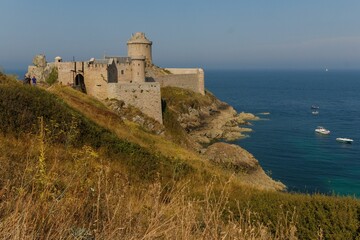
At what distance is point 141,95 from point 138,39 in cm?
2267

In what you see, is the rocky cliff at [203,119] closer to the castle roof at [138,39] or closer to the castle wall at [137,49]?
the castle wall at [137,49]

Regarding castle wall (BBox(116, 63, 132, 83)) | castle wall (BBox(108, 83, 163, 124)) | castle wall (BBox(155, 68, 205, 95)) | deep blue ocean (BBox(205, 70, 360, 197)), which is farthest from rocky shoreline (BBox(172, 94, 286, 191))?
castle wall (BBox(116, 63, 132, 83))

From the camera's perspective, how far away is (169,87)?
65.1 m

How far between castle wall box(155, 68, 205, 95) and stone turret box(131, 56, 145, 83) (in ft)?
61.2

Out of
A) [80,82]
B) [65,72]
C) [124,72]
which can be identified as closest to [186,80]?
[124,72]

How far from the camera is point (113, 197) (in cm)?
553

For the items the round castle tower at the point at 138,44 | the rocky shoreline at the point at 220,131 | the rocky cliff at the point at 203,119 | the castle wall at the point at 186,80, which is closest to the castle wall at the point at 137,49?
the round castle tower at the point at 138,44

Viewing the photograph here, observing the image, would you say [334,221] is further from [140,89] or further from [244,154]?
[140,89]

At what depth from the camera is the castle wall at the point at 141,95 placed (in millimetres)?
38844

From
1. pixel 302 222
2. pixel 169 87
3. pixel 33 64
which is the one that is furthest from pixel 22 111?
pixel 169 87

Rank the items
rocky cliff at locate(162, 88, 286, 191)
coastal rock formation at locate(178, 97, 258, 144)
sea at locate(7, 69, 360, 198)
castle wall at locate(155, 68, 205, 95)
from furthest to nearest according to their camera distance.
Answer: castle wall at locate(155, 68, 205, 95), coastal rock formation at locate(178, 97, 258, 144), rocky cliff at locate(162, 88, 286, 191), sea at locate(7, 69, 360, 198)

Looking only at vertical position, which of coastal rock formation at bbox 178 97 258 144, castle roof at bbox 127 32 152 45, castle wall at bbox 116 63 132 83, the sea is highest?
castle roof at bbox 127 32 152 45

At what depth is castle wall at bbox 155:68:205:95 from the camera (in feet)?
214

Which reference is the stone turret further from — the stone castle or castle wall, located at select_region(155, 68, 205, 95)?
castle wall, located at select_region(155, 68, 205, 95)
